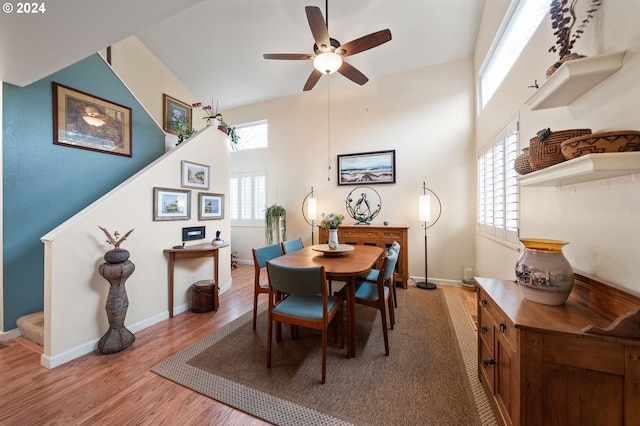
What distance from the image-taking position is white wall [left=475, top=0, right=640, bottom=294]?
1.03m

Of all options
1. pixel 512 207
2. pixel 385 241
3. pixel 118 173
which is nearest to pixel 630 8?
pixel 512 207

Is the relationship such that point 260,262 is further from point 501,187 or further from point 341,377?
point 501,187

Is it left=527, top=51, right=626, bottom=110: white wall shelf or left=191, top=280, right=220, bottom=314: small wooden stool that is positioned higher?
left=527, top=51, right=626, bottom=110: white wall shelf

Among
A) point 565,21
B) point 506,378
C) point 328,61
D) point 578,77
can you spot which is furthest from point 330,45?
point 506,378

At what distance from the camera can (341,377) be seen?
177cm

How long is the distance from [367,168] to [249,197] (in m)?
2.91

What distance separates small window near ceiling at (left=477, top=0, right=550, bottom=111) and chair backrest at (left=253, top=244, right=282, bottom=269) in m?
3.16

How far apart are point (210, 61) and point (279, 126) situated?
171 centimetres

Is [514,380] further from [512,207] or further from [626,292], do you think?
[512,207]

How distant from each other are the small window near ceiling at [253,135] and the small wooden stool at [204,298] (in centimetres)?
350

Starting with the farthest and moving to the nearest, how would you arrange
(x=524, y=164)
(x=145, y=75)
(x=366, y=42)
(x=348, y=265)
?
(x=145, y=75), (x=366, y=42), (x=348, y=265), (x=524, y=164)

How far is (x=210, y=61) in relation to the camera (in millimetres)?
4418

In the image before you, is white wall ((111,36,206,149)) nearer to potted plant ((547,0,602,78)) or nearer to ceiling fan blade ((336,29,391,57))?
ceiling fan blade ((336,29,391,57))

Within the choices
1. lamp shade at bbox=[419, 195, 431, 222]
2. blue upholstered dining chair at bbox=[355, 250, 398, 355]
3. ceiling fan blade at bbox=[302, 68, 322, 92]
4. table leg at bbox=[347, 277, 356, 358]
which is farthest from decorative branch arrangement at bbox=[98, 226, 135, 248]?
lamp shade at bbox=[419, 195, 431, 222]
